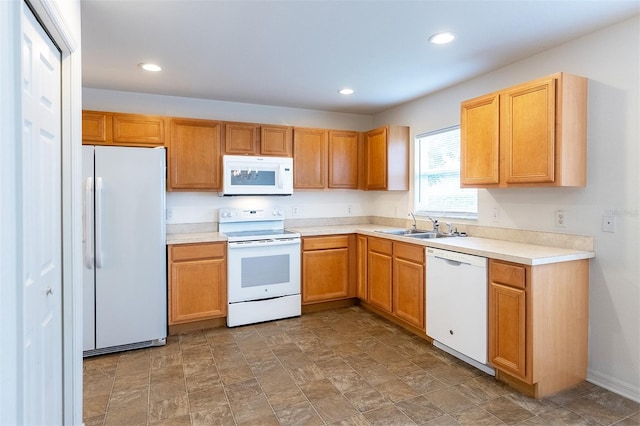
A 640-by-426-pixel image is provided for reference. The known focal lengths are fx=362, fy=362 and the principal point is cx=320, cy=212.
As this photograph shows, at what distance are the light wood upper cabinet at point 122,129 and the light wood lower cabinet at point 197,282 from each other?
43.9 inches

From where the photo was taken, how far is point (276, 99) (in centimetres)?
414

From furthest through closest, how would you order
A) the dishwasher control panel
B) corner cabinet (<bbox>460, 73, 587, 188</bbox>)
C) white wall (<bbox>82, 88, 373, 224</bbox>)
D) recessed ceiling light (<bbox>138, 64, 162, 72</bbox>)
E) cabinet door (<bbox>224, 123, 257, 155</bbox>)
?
cabinet door (<bbox>224, 123, 257, 155</bbox>)
white wall (<bbox>82, 88, 373, 224</bbox>)
recessed ceiling light (<bbox>138, 64, 162, 72</bbox>)
the dishwasher control panel
corner cabinet (<bbox>460, 73, 587, 188</bbox>)

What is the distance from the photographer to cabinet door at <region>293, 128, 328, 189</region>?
4.29 m

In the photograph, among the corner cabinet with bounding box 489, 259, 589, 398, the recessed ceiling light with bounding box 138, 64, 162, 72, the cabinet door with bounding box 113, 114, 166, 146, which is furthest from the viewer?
the cabinet door with bounding box 113, 114, 166, 146

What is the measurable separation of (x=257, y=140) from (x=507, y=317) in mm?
2970

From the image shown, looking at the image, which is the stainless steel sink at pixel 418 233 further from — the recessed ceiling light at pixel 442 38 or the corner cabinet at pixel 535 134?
the recessed ceiling light at pixel 442 38

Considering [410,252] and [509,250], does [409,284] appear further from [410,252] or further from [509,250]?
[509,250]

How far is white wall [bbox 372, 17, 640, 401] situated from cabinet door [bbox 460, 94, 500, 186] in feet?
1.46

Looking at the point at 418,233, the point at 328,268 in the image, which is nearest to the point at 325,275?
the point at 328,268

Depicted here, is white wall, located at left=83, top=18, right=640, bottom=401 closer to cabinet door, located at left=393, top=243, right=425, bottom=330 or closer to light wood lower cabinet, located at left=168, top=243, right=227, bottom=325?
cabinet door, located at left=393, top=243, right=425, bottom=330

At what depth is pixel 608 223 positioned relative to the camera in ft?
7.91

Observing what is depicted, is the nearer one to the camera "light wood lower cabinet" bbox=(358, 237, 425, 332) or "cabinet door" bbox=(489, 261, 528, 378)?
"cabinet door" bbox=(489, 261, 528, 378)

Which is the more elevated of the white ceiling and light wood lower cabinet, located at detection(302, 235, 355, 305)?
the white ceiling

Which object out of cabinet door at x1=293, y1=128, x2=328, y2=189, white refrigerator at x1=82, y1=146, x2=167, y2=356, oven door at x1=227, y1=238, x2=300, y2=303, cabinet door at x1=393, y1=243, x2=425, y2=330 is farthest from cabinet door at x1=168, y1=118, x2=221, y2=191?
cabinet door at x1=393, y1=243, x2=425, y2=330
